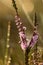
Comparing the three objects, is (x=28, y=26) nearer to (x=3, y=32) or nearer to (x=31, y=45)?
(x=3, y=32)

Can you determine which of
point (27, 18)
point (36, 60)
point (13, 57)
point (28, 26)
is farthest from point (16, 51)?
point (36, 60)

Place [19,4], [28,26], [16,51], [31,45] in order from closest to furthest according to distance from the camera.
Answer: [31,45], [16,51], [28,26], [19,4]

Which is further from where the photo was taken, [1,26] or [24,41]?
[1,26]

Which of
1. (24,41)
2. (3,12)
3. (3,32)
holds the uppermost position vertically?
(3,12)

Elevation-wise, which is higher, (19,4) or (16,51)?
(19,4)

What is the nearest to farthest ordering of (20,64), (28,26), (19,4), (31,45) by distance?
(31,45) → (20,64) → (28,26) → (19,4)

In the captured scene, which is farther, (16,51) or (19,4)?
(19,4)

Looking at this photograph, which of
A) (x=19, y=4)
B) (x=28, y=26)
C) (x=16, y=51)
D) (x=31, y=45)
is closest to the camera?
(x=31, y=45)

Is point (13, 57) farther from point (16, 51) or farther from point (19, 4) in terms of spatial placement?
point (19, 4)

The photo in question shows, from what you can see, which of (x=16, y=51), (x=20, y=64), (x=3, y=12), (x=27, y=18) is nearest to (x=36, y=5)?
(x=27, y=18)
